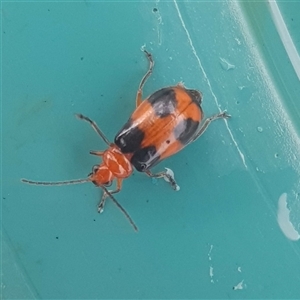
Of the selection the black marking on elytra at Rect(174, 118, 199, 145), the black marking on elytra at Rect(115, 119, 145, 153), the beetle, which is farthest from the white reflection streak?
the black marking on elytra at Rect(115, 119, 145, 153)

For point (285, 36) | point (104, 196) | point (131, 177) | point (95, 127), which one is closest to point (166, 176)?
point (131, 177)

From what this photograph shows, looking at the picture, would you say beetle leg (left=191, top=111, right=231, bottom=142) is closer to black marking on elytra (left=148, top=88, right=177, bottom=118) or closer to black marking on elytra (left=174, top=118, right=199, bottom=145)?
black marking on elytra (left=174, top=118, right=199, bottom=145)

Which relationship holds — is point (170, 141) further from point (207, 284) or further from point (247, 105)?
point (207, 284)

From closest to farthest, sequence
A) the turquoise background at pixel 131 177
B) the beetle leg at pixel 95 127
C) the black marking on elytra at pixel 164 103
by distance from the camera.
Answer: the black marking on elytra at pixel 164 103
the beetle leg at pixel 95 127
the turquoise background at pixel 131 177

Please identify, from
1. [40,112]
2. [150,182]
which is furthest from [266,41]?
[40,112]

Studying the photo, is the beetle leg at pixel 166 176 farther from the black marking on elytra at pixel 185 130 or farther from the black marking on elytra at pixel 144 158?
the black marking on elytra at pixel 185 130

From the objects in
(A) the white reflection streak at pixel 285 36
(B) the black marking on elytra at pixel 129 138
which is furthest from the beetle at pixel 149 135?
(A) the white reflection streak at pixel 285 36
